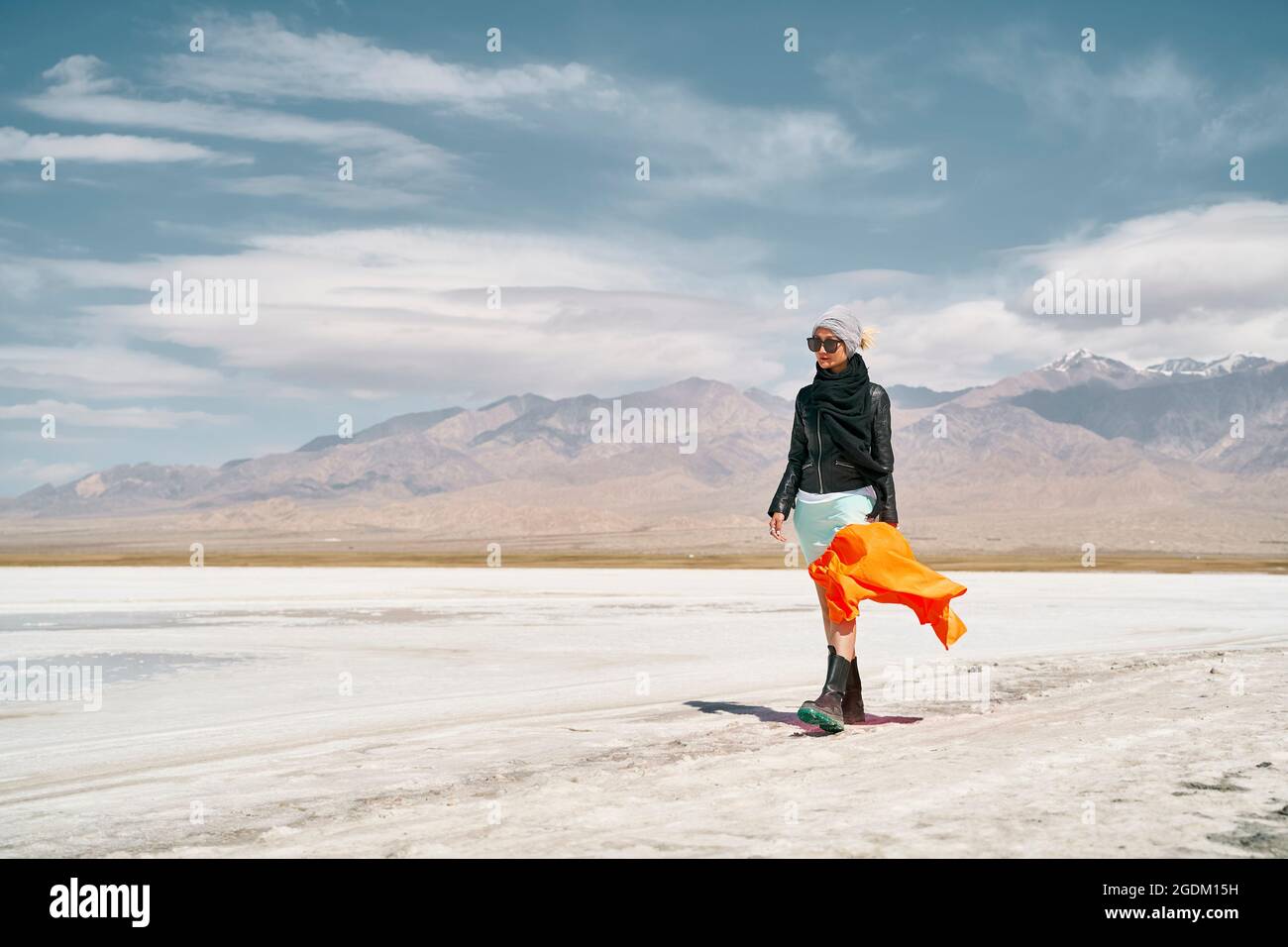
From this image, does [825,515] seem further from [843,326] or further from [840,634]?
[843,326]

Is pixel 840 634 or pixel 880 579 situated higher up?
pixel 880 579

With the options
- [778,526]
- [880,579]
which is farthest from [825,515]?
[880,579]

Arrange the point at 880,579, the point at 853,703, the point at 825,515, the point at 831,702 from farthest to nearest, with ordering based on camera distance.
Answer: the point at 853,703 < the point at 825,515 < the point at 831,702 < the point at 880,579

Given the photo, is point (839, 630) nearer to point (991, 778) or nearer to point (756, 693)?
point (991, 778)

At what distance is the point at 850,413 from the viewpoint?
7.25 m

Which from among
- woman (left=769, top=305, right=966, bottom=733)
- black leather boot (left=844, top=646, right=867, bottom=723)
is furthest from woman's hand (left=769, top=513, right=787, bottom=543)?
black leather boot (left=844, top=646, right=867, bottom=723)

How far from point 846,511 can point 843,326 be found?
1.12 meters

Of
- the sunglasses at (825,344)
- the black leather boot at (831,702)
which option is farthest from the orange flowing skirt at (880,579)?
the sunglasses at (825,344)

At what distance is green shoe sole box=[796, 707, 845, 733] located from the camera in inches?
276

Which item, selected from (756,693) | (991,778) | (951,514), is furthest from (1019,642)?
(951,514)

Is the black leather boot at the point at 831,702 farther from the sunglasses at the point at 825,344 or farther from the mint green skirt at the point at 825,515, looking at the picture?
the sunglasses at the point at 825,344

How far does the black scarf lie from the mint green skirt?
0.66 feet

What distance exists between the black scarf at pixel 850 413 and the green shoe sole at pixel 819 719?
4.71ft
